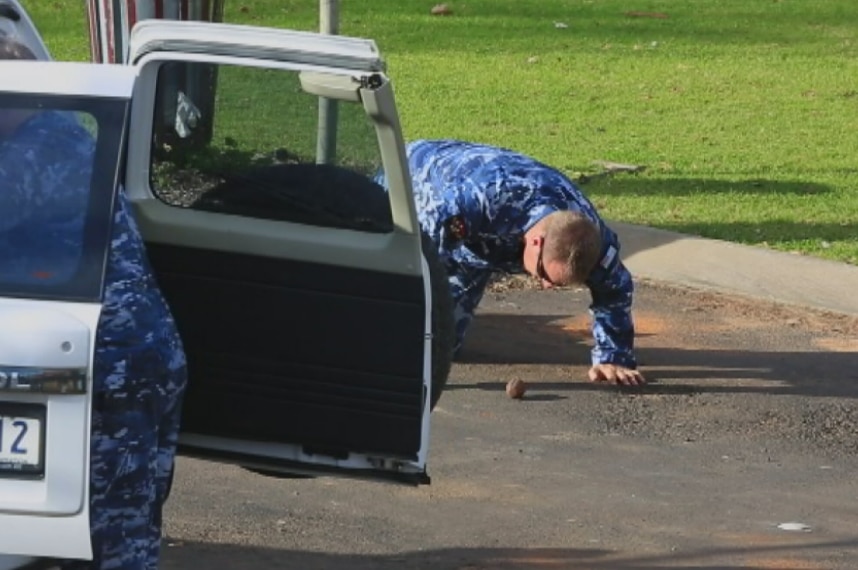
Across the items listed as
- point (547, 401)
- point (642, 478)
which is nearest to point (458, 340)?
point (547, 401)

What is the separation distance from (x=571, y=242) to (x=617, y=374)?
1.05 metres

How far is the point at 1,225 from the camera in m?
4.95

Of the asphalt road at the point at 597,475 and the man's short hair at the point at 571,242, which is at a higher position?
the man's short hair at the point at 571,242

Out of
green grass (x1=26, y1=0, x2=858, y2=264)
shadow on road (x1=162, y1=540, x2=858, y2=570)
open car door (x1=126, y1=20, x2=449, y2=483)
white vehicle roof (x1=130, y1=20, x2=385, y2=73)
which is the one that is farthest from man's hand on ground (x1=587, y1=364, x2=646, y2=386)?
white vehicle roof (x1=130, y1=20, x2=385, y2=73)

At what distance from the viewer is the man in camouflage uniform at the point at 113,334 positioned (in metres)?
4.85

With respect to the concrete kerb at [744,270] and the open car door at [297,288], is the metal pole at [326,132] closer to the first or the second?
the open car door at [297,288]

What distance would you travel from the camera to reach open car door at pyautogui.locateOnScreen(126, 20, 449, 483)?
5660 millimetres

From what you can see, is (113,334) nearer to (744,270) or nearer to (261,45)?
(261,45)

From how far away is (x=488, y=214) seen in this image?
8266 mm

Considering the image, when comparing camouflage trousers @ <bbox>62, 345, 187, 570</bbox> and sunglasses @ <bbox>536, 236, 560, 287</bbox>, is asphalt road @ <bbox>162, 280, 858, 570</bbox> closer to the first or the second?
sunglasses @ <bbox>536, 236, 560, 287</bbox>

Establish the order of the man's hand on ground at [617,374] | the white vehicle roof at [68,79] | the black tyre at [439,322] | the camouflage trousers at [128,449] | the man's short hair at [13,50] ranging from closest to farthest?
1. the camouflage trousers at [128,449]
2. the white vehicle roof at [68,79]
3. the man's short hair at [13,50]
4. the black tyre at [439,322]
5. the man's hand on ground at [617,374]

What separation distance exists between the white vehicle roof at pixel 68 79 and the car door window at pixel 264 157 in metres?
0.62

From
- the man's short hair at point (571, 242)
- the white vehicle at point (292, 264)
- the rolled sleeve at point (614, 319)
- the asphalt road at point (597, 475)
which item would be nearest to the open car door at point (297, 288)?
the white vehicle at point (292, 264)

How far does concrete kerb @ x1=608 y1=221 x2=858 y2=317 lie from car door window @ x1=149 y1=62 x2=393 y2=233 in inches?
195
